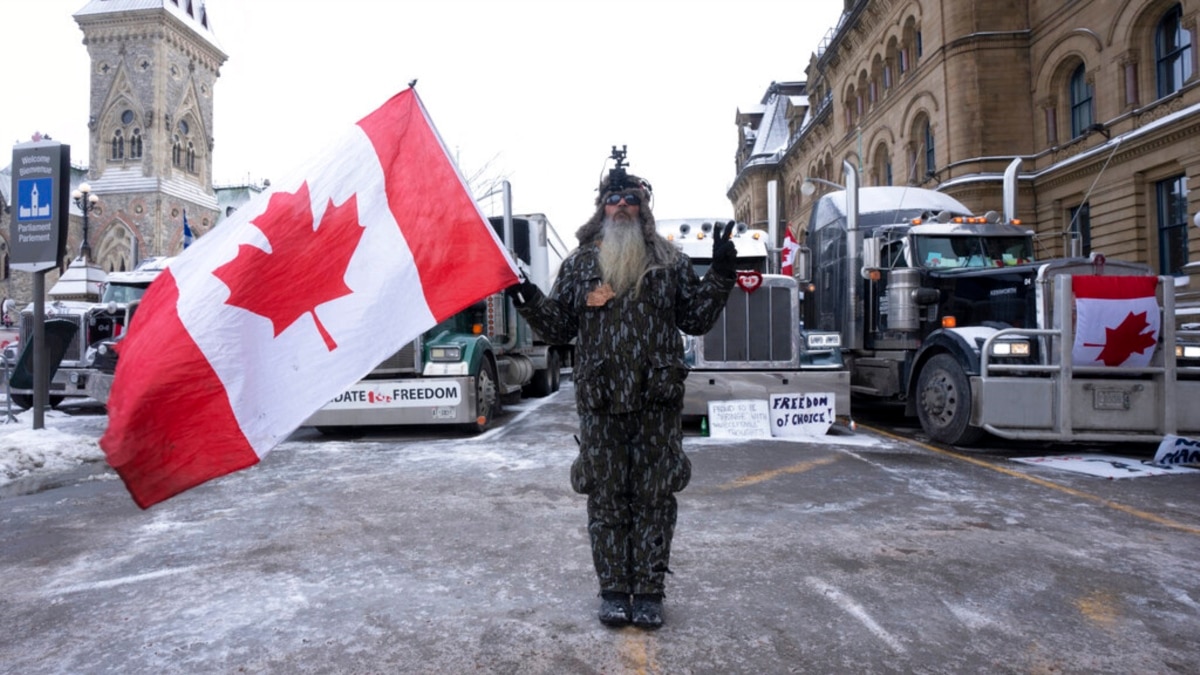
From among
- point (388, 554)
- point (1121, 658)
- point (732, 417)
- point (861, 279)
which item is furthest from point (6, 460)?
point (861, 279)

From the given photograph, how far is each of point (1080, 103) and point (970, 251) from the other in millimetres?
17131

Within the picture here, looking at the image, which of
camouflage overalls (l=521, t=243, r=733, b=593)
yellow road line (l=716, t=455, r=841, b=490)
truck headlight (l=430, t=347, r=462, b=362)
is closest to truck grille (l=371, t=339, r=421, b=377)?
truck headlight (l=430, t=347, r=462, b=362)

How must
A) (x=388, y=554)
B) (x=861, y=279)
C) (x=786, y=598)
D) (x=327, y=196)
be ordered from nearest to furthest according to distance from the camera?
1. (x=327, y=196)
2. (x=786, y=598)
3. (x=388, y=554)
4. (x=861, y=279)

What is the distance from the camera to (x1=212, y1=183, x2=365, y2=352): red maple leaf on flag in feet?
9.72

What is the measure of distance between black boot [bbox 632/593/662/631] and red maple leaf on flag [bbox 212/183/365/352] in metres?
1.68

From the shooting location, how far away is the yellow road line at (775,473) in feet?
20.8

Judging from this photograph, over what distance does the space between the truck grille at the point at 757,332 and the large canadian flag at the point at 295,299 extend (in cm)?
683

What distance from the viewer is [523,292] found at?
3.30 meters

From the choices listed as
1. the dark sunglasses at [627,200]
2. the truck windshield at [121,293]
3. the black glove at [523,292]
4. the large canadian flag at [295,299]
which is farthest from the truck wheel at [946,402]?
the truck windshield at [121,293]

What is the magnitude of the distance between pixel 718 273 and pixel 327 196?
1691mm

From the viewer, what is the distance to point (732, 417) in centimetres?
944

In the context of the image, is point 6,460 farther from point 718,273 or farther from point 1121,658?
point 1121,658

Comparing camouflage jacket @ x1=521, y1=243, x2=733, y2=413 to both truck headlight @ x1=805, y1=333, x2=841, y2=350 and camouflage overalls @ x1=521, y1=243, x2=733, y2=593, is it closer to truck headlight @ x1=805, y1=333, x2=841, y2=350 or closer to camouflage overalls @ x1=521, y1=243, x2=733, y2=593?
camouflage overalls @ x1=521, y1=243, x2=733, y2=593

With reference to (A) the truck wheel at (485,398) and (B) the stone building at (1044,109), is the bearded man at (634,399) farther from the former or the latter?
(B) the stone building at (1044,109)
